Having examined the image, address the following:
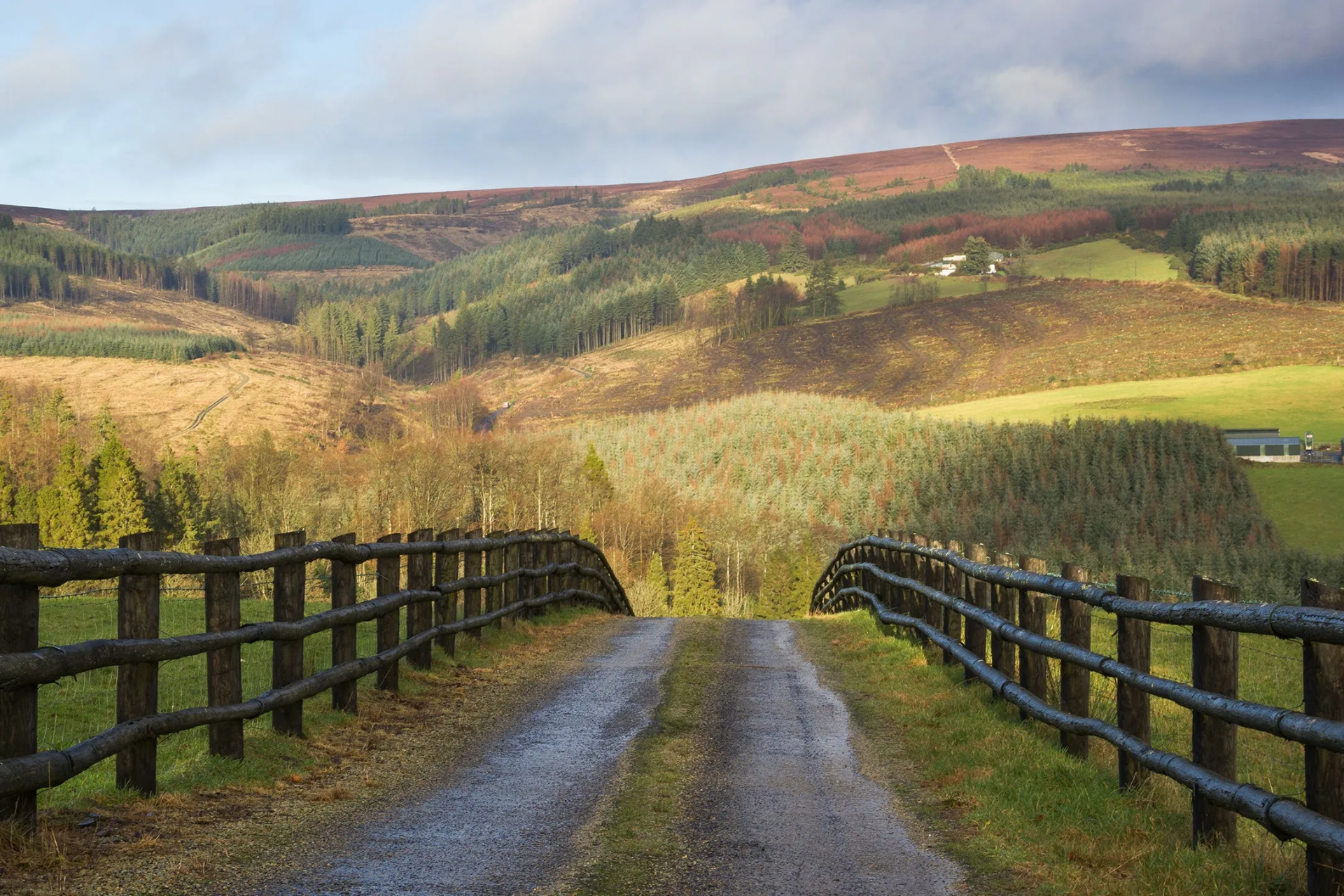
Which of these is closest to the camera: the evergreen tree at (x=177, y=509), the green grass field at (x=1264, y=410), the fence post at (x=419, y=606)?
the fence post at (x=419, y=606)

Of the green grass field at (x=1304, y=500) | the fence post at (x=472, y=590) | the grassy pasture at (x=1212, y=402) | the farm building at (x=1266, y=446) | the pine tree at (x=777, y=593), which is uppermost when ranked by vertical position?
the grassy pasture at (x=1212, y=402)

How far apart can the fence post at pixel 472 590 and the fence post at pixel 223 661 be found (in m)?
6.29

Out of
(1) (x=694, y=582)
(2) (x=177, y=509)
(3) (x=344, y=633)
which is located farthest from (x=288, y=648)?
(2) (x=177, y=509)

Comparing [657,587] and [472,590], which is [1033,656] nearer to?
[472,590]

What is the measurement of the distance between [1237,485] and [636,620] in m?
118

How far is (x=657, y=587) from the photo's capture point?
88.9m

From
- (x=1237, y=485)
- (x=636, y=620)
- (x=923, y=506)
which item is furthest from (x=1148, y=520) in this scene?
(x=636, y=620)

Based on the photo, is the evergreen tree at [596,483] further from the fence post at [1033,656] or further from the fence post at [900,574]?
the fence post at [1033,656]

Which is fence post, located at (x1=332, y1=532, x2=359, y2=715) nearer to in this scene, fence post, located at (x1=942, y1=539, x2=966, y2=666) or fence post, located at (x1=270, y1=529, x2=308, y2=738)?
fence post, located at (x1=270, y1=529, x2=308, y2=738)

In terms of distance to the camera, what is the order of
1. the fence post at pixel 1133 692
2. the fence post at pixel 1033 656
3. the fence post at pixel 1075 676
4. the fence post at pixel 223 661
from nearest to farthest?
the fence post at pixel 1133 692, the fence post at pixel 223 661, the fence post at pixel 1075 676, the fence post at pixel 1033 656

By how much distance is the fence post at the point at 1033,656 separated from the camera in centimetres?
923

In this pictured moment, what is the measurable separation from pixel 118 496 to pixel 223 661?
94.8 m

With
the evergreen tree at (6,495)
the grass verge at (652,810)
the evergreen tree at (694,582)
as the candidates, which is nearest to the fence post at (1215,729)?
the grass verge at (652,810)

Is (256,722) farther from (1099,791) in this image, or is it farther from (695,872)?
A: (1099,791)
